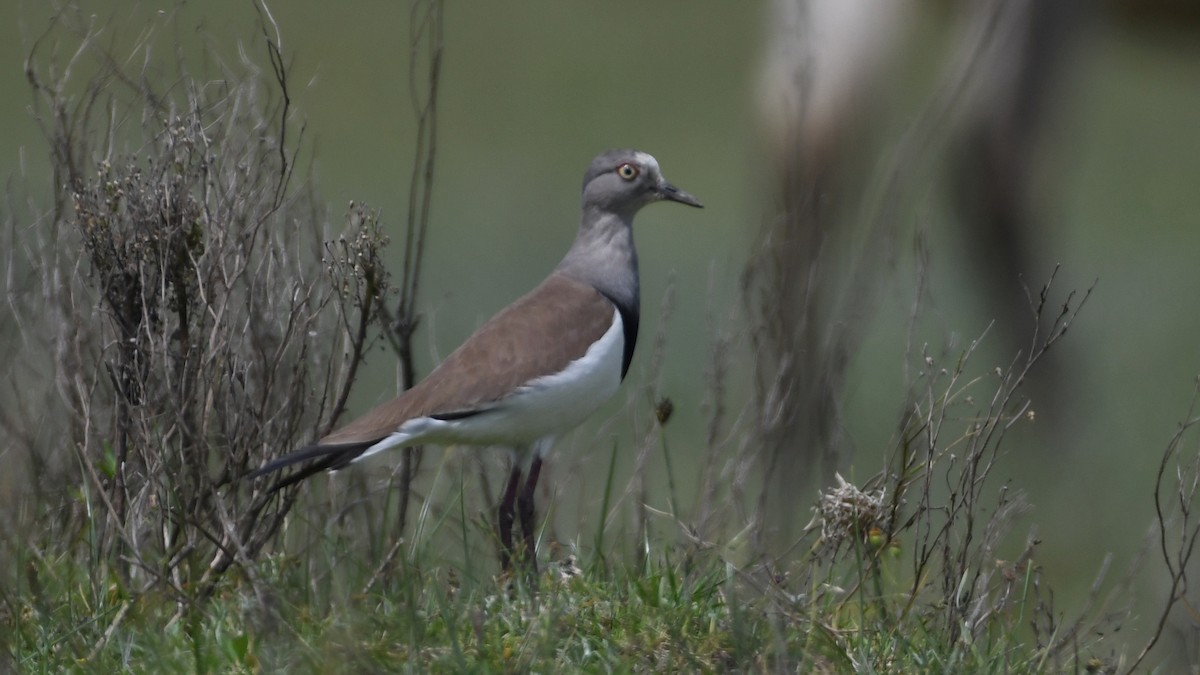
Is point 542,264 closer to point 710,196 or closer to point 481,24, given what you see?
point 710,196

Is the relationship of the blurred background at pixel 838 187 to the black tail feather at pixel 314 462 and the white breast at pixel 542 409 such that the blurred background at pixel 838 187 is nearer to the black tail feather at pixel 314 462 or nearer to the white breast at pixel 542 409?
the white breast at pixel 542 409

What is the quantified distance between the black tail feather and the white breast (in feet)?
0.47

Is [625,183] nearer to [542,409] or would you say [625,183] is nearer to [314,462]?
[542,409]

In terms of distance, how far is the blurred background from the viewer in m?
5.62

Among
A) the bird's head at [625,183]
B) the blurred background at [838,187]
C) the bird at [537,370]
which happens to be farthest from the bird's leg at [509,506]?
the bird's head at [625,183]

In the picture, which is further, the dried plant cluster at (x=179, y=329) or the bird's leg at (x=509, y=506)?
the bird's leg at (x=509, y=506)

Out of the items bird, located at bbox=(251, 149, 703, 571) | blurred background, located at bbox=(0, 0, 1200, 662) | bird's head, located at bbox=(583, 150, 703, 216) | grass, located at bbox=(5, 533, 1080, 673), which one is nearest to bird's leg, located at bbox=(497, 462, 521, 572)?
bird, located at bbox=(251, 149, 703, 571)

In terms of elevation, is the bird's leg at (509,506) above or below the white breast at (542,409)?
below

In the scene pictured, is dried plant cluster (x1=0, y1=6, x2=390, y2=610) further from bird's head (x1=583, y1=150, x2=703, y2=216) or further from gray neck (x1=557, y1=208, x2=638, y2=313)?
bird's head (x1=583, y1=150, x2=703, y2=216)

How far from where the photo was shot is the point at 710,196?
2005 centimetres

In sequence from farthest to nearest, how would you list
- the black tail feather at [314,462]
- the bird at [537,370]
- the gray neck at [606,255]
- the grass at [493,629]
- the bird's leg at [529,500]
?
1. the gray neck at [606,255]
2. the bird's leg at [529,500]
3. the bird at [537,370]
4. the black tail feather at [314,462]
5. the grass at [493,629]

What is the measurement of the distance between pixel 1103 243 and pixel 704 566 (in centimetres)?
1430

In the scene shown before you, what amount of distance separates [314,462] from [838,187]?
2.60m

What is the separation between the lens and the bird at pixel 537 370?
4.27 metres
